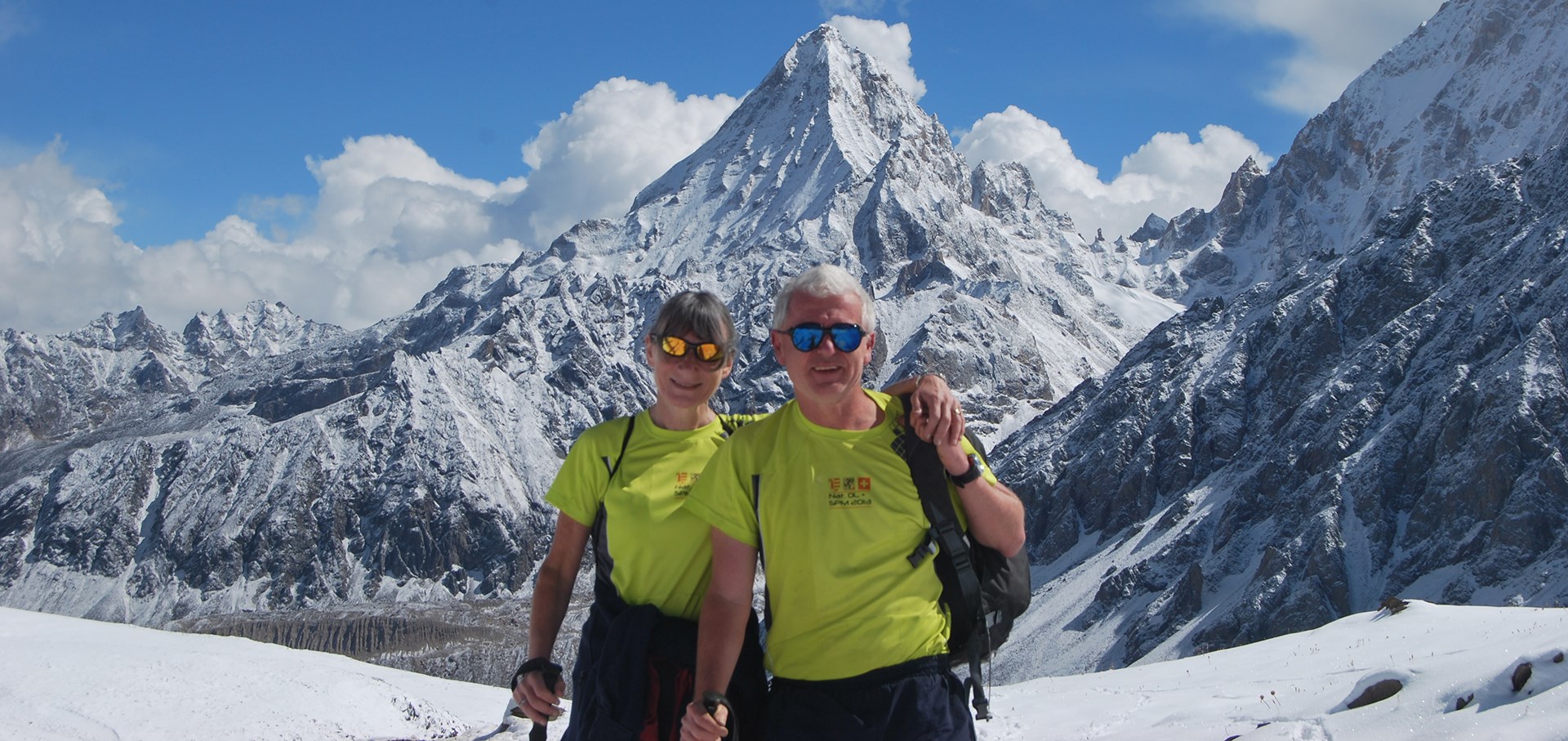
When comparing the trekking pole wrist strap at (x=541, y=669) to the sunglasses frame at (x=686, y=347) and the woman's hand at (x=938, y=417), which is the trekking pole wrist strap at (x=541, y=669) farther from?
the woman's hand at (x=938, y=417)

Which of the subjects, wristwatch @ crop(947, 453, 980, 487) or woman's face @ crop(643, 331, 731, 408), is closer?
wristwatch @ crop(947, 453, 980, 487)

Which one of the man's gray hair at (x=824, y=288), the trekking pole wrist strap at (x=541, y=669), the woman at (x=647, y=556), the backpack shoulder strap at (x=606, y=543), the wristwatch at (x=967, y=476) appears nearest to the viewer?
the wristwatch at (x=967, y=476)

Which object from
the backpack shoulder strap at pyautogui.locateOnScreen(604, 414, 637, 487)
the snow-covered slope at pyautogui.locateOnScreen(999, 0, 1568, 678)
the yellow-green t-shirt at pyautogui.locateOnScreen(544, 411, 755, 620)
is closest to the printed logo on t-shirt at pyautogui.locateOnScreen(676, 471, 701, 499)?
the yellow-green t-shirt at pyautogui.locateOnScreen(544, 411, 755, 620)

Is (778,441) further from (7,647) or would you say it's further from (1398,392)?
(1398,392)

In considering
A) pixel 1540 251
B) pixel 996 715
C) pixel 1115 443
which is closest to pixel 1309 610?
pixel 1540 251

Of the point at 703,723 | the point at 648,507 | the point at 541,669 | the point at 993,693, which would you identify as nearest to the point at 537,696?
the point at 541,669

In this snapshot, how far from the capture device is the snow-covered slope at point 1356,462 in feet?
399

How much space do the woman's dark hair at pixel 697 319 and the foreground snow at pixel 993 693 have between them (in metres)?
8.01

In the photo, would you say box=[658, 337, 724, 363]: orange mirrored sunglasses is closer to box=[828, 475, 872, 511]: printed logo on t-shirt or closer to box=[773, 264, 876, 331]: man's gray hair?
box=[773, 264, 876, 331]: man's gray hair

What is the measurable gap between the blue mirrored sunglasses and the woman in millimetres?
533

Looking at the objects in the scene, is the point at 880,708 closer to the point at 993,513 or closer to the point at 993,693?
the point at 993,513

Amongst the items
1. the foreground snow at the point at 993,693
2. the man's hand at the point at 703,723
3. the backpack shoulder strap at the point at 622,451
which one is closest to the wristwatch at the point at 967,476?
the man's hand at the point at 703,723

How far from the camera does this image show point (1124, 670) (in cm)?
2745

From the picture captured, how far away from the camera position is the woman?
7.08 meters
